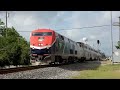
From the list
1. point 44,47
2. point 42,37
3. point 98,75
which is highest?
point 42,37

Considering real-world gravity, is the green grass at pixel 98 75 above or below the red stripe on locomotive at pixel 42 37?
below

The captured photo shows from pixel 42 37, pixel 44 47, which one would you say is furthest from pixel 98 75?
pixel 42 37

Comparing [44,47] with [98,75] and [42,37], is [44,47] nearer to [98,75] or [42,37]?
[42,37]

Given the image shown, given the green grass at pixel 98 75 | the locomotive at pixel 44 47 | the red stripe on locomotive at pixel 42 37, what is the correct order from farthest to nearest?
1. the red stripe on locomotive at pixel 42 37
2. the locomotive at pixel 44 47
3. the green grass at pixel 98 75

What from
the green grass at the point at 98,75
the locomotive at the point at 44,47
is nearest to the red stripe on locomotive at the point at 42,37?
the locomotive at the point at 44,47

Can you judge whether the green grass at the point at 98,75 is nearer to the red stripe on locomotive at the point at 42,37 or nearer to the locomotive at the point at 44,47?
the locomotive at the point at 44,47

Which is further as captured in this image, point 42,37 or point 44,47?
point 42,37

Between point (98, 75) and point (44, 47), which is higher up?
point (44, 47)

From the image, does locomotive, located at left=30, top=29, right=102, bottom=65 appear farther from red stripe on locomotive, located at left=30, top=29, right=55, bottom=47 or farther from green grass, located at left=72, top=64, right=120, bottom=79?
green grass, located at left=72, top=64, right=120, bottom=79

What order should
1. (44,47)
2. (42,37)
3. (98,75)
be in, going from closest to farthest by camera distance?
(98,75), (44,47), (42,37)

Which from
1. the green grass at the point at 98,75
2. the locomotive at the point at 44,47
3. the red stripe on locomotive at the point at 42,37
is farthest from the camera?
the red stripe on locomotive at the point at 42,37

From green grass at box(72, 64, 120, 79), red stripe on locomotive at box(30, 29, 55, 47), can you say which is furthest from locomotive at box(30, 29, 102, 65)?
green grass at box(72, 64, 120, 79)

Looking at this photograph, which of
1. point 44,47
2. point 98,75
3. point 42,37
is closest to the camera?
point 98,75

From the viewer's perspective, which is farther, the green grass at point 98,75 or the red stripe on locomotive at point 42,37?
the red stripe on locomotive at point 42,37
